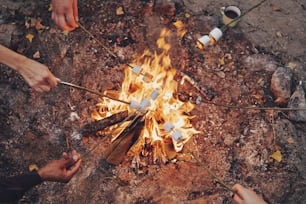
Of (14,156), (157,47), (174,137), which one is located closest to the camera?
(174,137)

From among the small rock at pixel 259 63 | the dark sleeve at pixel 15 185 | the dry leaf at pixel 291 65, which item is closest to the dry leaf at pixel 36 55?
the dark sleeve at pixel 15 185

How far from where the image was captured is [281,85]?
5250 mm

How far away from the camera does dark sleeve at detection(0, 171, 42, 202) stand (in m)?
4.19

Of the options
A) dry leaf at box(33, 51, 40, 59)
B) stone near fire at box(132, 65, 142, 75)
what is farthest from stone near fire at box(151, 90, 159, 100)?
dry leaf at box(33, 51, 40, 59)

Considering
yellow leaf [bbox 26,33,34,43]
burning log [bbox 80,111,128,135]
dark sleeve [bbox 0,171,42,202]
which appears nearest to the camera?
dark sleeve [bbox 0,171,42,202]

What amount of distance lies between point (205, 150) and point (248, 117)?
0.84 metres

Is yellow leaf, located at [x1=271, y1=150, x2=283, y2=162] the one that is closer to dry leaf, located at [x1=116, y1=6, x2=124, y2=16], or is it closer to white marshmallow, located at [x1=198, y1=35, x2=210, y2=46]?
white marshmallow, located at [x1=198, y1=35, x2=210, y2=46]

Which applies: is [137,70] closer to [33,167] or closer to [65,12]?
[65,12]

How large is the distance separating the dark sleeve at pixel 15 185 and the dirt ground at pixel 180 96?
49 cm

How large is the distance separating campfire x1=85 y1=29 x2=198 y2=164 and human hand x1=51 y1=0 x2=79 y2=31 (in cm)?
106

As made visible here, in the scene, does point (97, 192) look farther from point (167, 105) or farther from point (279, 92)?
point (279, 92)

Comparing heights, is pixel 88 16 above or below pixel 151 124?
above

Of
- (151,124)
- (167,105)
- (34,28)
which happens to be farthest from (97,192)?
(34,28)

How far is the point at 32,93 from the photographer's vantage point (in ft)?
17.5
